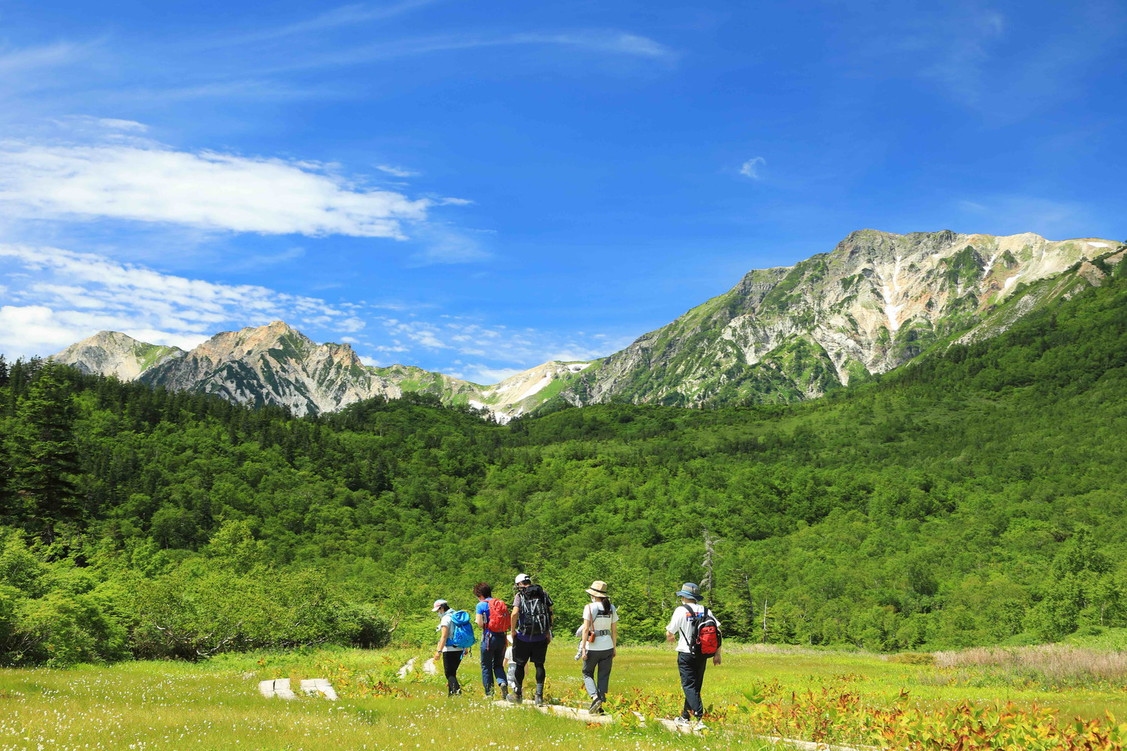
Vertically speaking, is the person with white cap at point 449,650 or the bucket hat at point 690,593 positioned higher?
the bucket hat at point 690,593

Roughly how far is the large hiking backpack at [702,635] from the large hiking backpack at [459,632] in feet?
21.7

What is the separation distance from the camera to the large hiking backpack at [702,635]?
1675 centimetres

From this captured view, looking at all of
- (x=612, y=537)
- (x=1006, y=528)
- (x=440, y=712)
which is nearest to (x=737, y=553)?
(x=612, y=537)

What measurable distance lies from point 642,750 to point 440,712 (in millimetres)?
5846

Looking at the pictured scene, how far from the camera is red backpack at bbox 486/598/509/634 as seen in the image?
795 inches

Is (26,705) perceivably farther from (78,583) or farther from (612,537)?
(612,537)

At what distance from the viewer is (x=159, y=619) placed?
37188 mm

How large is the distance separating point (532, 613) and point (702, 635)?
15.7ft

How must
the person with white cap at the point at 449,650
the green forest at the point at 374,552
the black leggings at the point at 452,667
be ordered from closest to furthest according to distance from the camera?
the person with white cap at the point at 449,650 < the black leggings at the point at 452,667 < the green forest at the point at 374,552

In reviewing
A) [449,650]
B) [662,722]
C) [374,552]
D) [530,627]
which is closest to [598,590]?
[530,627]

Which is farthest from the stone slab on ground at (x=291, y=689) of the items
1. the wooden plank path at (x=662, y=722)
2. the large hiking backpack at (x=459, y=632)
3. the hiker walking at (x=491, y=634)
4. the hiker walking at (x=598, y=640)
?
the hiker walking at (x=598, y=640)

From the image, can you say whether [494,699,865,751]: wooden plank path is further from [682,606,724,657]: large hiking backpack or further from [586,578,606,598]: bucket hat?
[586,578,606,598]: bucket hat

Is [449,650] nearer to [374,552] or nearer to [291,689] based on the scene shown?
Answer: [291,689]

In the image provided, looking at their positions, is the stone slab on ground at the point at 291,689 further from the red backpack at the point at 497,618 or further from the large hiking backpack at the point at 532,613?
the large hiking backpack at the point at 532,613
